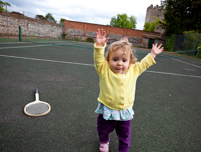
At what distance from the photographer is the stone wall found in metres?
16.2

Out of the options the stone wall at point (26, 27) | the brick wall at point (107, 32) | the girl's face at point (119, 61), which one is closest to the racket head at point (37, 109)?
the girl's face at point (119, 61)

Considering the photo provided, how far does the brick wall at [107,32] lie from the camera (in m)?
32.0

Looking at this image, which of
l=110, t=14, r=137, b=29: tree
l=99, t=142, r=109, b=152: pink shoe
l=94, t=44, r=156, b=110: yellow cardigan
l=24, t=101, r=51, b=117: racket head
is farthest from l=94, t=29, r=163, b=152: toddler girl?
l=110, t=14, r=137, b=29: tree

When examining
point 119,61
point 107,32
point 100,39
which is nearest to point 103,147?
point 119,61

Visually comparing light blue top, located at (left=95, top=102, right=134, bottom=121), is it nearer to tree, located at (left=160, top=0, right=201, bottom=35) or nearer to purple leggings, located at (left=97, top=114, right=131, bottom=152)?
purple leggings, located at (left=97, top=114, right=131, bottom=152)

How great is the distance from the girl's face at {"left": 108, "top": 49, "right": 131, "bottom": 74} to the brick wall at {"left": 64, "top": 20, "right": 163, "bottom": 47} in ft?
106

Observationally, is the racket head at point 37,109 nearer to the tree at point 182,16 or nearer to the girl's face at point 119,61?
the girl's face at point 119,61

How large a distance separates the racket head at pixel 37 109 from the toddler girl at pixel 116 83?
1145 millimetres

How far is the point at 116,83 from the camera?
156cm

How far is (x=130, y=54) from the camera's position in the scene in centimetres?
161

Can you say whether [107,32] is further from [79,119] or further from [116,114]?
[116,114]

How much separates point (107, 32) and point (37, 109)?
106 feet

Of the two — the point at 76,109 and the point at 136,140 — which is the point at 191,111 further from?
the point at 76,109

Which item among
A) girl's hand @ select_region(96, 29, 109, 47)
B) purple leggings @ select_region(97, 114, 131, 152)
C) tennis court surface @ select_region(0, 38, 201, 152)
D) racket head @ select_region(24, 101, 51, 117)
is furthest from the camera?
racket head @ select_region(24, 101, 51, 117)
